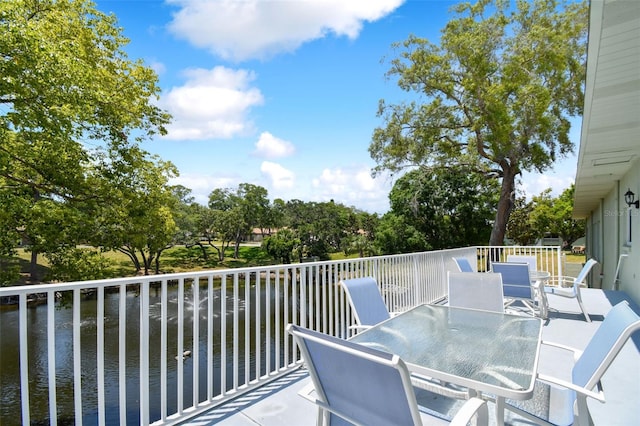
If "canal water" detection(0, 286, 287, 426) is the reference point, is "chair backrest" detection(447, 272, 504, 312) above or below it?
above

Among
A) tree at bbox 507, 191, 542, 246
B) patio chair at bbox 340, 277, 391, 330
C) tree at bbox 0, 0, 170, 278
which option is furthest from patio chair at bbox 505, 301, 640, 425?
tree at bbox 507, 191, 542, 246

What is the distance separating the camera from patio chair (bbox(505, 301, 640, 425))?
1.62 metres

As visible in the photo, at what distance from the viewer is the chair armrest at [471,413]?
1.36 meters

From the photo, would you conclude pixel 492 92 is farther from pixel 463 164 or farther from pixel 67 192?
pixel 67 192

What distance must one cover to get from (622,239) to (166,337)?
919 centimetres

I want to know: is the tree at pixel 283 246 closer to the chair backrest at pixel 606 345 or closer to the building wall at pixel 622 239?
the building wall at pixel 622 239

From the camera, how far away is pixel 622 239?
7.80m

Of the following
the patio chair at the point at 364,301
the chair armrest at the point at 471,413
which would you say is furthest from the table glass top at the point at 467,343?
the patio chair at the point at 364,301

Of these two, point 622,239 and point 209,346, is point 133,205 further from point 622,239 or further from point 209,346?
point 622,239

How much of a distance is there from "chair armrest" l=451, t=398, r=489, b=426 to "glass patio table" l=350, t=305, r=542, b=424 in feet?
0.22

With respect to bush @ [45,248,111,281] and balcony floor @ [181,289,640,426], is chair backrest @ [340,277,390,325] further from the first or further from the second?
bush @ [45,248,111,281]

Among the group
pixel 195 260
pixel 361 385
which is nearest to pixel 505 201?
pixel 361 385

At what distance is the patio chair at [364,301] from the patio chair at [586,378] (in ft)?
4.07

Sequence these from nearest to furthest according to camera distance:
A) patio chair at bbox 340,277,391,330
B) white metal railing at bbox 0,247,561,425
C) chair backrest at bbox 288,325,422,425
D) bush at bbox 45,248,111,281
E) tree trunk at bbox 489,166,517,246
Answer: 1. chair backrest at bbox 288,325,422,425
2. white metal railing at bbox 0,247,561,425
3. patio chair at bbox 340,277,391,330
4. bush at bbox 45,248,111,281
5. tree trunk at bbox 489,166,517,246
